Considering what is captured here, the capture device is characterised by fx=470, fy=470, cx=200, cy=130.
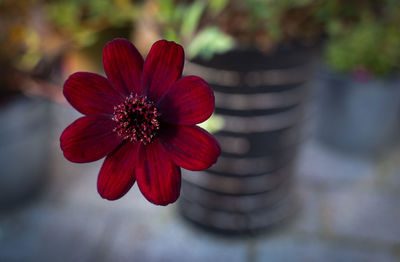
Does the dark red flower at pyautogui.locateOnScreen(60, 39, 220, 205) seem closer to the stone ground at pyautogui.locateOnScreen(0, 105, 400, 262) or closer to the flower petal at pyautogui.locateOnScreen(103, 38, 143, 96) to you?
the flower petal at pyautogui.locateOnScreen(103, 38, 143, 96)

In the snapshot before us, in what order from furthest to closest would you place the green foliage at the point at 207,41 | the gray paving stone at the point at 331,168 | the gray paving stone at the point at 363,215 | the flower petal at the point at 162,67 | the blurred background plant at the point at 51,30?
the gray paving stone at the point at 331,168
the gray paving stone at the point at 363,215
the blurred background plant at the point at 51,30
the green foliage at the point at 207,41
the flower petal at the point at 162,67

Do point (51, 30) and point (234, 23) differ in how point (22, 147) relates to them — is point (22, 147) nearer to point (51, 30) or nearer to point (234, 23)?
point (51, 30)

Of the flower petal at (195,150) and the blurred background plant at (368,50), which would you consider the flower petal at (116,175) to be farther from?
the blurred background plant at (368,50)

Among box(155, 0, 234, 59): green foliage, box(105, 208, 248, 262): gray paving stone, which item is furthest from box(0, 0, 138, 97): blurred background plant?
box(105, 208, 248, 262): gray paving stone

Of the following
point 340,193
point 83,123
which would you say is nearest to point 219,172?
point 340,193

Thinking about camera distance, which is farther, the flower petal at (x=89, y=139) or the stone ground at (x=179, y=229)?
the stone ground at (x=179, y=229)

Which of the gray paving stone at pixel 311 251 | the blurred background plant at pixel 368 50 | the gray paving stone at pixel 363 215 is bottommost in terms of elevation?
the gray paving stone at pixel 311 251

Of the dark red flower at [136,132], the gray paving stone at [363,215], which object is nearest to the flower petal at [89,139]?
the dark red flower at [136,132]

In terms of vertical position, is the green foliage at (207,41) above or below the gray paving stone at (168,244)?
above
